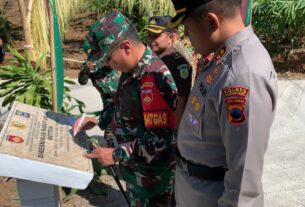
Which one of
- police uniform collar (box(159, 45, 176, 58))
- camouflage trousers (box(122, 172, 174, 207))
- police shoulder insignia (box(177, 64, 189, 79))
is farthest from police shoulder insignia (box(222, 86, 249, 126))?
police uniform collar (box(159, 45, 176, 58))

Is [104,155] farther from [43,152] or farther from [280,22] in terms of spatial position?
[280,22]

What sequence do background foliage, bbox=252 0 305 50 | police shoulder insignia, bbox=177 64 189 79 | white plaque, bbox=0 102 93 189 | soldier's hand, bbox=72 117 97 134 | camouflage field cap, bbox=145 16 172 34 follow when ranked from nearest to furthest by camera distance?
1. white plaque, bbox=0 102 93 189
2. soldier's hand, bbox=72 117 97 134
3. police shoulder insignia, bbox=177 64 189 79
4. camouflage field cap, bbox=145 16 172 34
5. background foliage, bbox=252 0 305 50

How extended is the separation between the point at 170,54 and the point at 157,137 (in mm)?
1410

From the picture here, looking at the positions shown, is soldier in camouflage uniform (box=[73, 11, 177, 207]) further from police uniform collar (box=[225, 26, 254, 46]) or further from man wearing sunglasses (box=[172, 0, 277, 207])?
police uniform collar (box=[225, 26, 254, 46])

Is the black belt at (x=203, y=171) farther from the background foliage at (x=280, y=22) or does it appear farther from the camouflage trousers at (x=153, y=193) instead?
the background foliage at (x=280, y=22)

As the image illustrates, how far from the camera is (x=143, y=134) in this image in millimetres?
2164

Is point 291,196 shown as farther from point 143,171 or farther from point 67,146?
point 67,146

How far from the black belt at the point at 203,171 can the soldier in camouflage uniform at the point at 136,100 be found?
1.17 feet

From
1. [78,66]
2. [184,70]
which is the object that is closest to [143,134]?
[184,70]

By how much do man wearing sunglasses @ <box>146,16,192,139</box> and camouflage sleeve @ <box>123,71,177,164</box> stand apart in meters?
0.27

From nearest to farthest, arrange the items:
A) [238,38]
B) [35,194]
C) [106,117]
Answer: [238,38] → [35,194] → [106,117]

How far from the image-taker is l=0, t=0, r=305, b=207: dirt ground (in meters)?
3.76

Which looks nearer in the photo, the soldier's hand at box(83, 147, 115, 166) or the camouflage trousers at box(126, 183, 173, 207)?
the soldier's hand at box(83, 147, 115, 166)

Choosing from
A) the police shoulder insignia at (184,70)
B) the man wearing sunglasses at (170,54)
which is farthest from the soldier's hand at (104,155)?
the police shoulder insignia at (184,70)
